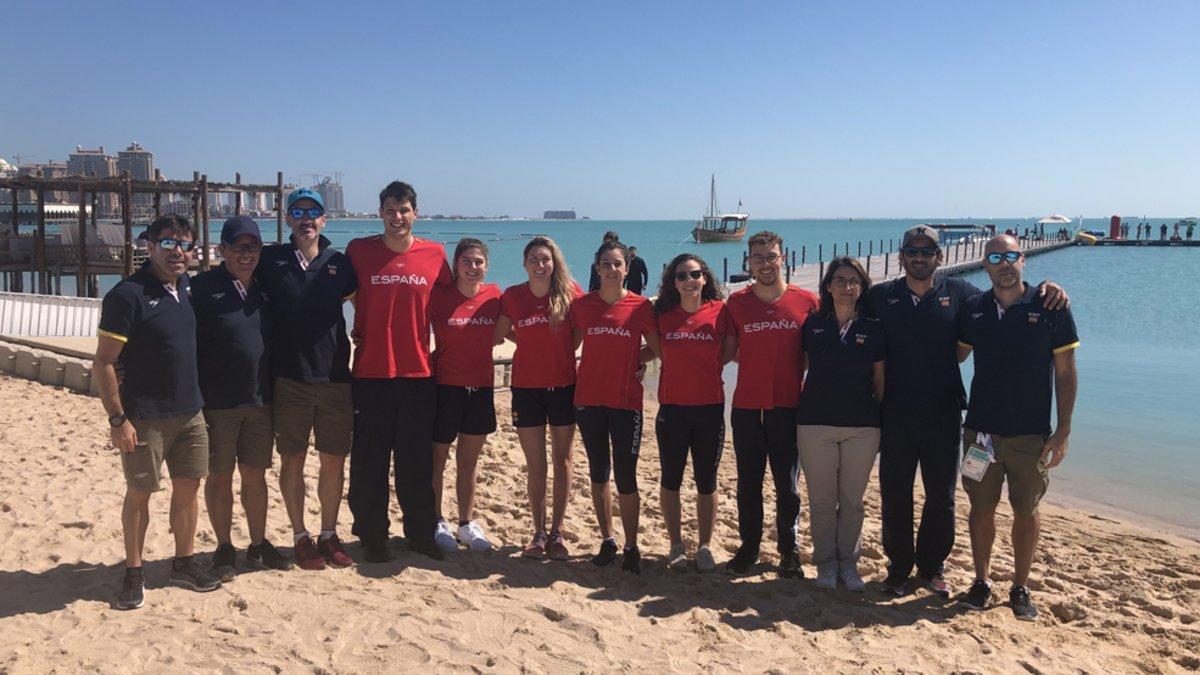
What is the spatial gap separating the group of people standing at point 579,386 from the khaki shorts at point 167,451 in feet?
0.04

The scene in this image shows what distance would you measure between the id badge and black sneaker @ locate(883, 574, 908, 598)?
30.4 inches

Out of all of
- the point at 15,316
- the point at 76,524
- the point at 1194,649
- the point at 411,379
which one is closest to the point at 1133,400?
the point at 1194,649

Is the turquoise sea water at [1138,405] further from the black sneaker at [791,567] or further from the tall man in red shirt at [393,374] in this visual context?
the tall man in red shirt at [393,374]

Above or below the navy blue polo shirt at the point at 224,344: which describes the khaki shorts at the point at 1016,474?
below

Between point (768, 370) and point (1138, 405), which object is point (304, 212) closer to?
point (768, 370)

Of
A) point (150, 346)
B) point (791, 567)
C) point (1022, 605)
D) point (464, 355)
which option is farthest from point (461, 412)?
point (1022, 605)

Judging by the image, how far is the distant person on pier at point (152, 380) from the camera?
384 centimetres

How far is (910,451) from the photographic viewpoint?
444 cm

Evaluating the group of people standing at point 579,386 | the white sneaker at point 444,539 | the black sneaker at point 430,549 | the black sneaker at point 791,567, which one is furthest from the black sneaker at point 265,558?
the black sneaker at point 791,567

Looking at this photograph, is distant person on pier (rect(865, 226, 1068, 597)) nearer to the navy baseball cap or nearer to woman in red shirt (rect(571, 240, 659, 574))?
woman in red shirt (rect(571, 240, 659, 574))

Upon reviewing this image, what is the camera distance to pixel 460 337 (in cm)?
478

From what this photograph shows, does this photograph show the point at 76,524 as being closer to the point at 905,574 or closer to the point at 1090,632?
the point at 905,574

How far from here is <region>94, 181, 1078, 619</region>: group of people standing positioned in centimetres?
417

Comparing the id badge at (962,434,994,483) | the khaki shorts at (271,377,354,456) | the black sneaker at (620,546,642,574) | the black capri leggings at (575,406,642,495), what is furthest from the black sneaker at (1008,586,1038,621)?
the khaki shorts at (271,377,354,456)
